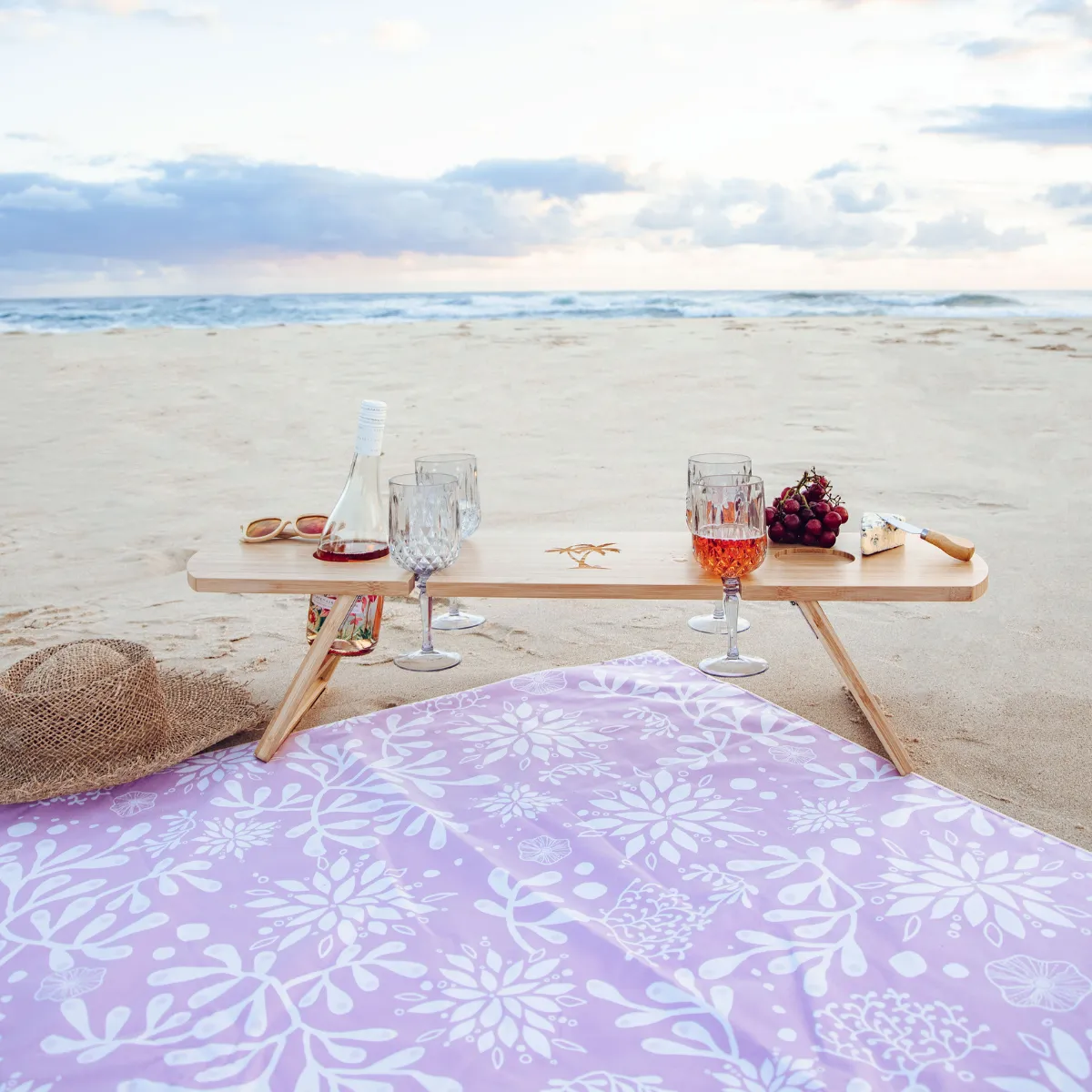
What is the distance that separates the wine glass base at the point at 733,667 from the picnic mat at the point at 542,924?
0.25 meters

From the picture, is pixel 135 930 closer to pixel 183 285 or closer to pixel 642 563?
pixel 642 563

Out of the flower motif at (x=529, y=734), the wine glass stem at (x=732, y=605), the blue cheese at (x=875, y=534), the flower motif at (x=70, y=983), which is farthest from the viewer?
the flower motif at (x=529, y=734)

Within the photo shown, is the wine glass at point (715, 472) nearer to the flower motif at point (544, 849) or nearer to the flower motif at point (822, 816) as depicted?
the flower motif at point (822, 816)

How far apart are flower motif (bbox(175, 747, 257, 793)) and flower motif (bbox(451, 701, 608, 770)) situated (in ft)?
1.61

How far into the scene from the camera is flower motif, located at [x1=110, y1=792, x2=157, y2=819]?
85.1 inches

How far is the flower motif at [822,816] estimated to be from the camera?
6.68ft

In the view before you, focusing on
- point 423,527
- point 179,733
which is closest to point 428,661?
point 423,527

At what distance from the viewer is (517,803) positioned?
2160 mm

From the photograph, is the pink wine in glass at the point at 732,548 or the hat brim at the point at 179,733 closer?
the pink wine in glass at the point at 732,548

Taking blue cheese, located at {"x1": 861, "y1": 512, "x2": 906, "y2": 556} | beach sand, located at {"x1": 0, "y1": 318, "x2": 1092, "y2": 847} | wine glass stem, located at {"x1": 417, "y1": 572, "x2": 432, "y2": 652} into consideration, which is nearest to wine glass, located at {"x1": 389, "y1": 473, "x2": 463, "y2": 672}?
wine glass stem, located at {"x1": 417, "y1": 572, "x2": 432, "y2": 652}

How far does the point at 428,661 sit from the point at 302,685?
1.04 ft

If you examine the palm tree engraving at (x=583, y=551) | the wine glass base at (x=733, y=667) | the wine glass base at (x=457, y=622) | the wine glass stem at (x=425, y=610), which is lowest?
the wine glass base at (x=457, y=622)

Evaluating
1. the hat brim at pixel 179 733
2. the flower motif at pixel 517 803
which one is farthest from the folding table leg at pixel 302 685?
the flower motif at pixel 517 803

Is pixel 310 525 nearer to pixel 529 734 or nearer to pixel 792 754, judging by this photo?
pixel 529 734
